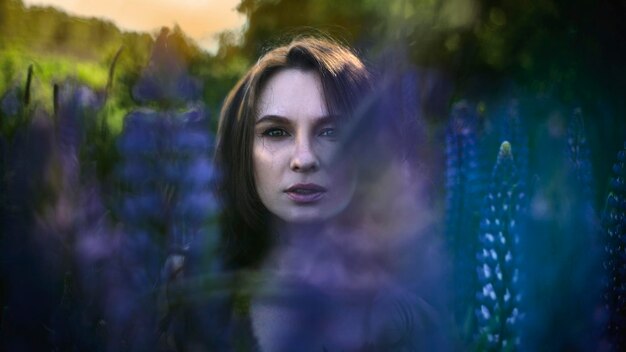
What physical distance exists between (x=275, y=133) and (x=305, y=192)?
169 millimetres

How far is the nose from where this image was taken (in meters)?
1.86

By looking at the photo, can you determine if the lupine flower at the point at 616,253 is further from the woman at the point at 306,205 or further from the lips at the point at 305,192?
the lips at the point at 305,192

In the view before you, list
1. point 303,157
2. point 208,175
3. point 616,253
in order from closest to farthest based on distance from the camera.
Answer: point 303,157
point 208,175
point 616,253

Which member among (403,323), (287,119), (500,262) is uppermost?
(287,119)

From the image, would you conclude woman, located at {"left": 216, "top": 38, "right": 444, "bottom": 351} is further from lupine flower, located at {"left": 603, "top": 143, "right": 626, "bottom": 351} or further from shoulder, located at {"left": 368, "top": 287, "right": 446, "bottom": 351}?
lupine flower, located at {"left": 603, "top": 143, "right": 626, "bottom": 351}

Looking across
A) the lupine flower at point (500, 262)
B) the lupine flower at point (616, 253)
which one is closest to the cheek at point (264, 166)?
the lupine flower at point (500, 262)

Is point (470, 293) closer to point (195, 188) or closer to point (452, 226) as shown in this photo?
point (452, 226)

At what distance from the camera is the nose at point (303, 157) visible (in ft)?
6.10

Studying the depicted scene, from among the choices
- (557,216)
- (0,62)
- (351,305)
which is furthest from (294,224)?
(0,62)

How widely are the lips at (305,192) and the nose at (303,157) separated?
0.14 ft

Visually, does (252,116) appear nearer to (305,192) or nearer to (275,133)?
(275,133)

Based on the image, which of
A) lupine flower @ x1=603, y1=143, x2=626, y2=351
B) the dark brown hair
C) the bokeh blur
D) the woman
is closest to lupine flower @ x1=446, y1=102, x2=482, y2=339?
the bokeh blur

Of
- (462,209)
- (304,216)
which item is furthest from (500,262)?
(304,216)

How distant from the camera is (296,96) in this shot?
188 cm
